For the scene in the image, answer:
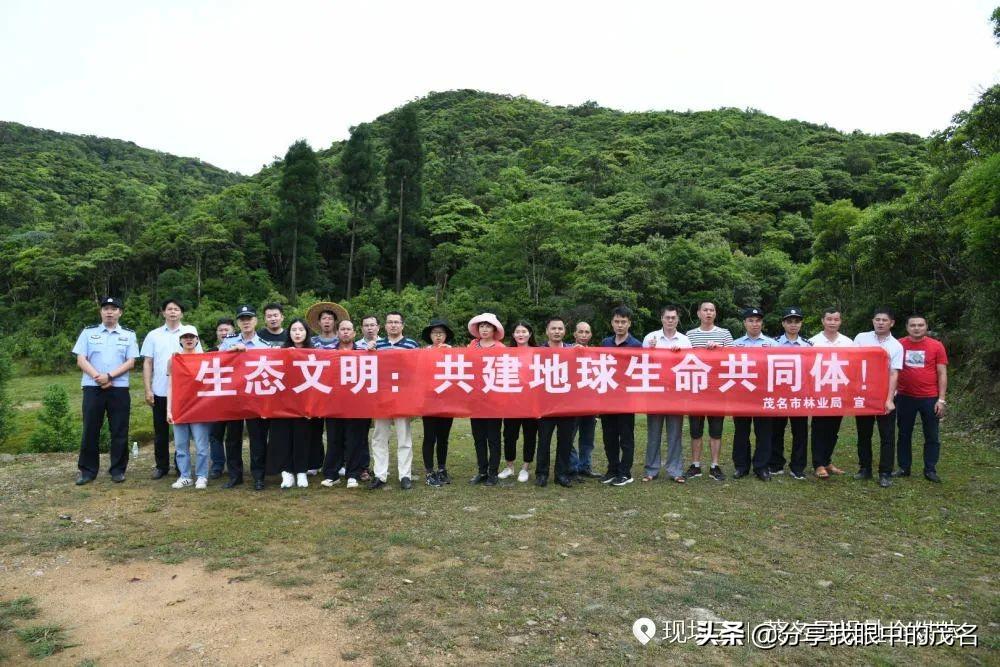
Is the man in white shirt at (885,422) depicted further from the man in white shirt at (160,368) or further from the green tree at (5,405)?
the green tree at (5,405)

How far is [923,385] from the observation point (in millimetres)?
6332

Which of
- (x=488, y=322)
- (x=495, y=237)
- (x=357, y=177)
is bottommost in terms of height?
(x=488, y=322)

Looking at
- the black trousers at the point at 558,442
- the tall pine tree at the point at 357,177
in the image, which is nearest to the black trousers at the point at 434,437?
the black trousers at the point at 558,442

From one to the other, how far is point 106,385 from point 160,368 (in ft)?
1.71

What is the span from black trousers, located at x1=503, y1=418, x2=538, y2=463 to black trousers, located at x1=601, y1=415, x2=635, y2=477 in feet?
2.55

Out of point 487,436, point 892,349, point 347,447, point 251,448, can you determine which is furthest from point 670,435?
point 251,448

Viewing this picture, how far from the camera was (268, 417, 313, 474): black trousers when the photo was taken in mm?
6285

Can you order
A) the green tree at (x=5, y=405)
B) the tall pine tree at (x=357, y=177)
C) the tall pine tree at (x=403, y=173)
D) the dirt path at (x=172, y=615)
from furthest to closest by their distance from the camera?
1. the tall pine tree at (x=403, y=173)
2. the tall pine tree at (x=357, y=177)
3. the green tree at (x=5, y=405)
4. the dirt path at (x=172, y=615)

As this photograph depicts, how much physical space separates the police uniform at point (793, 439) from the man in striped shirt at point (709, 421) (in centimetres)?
62

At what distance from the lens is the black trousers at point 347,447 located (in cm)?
637

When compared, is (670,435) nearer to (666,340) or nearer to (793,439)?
(666,340)

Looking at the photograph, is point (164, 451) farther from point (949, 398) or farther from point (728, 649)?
point (949, 398)

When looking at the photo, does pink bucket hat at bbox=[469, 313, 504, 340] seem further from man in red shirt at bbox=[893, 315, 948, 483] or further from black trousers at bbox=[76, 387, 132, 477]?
man in red shirt at bbox=[893, 315, 948, 483]

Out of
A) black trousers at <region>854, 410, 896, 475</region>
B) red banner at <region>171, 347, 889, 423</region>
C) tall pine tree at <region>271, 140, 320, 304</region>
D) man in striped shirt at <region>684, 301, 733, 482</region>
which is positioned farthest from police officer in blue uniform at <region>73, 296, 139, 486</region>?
tall pine tree at <region>271, 140, 320, 304</region>
